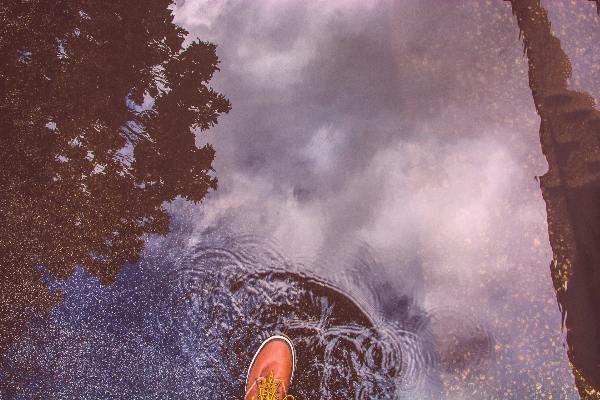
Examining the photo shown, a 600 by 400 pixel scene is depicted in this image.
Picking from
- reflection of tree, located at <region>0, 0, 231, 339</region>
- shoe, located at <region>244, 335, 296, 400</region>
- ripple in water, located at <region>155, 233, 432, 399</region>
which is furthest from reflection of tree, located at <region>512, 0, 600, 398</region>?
reflection of tree, located at <region>0, 0, 231, 339</region>

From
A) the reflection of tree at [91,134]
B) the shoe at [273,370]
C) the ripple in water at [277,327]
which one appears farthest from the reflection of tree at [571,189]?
the reflection of tree at [91,134]

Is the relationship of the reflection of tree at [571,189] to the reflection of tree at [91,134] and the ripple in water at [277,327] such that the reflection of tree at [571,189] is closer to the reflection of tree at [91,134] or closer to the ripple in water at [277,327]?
the ripple in water at [277,327]

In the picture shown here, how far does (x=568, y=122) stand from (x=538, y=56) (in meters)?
0.53

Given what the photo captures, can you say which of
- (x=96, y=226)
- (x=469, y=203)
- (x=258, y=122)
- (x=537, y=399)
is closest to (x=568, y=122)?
(x=469, y=203)

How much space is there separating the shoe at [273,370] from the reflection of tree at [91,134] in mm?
1128

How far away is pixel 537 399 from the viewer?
185 cm

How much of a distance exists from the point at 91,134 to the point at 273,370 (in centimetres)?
220

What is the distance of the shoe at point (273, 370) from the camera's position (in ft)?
6.21

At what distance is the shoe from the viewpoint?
189 cm

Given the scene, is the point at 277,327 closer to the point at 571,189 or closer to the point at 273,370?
the point at 273,370

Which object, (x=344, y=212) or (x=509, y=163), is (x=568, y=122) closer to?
(x=509, y=163)

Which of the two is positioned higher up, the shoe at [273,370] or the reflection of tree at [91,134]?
the reflection of tree at [91,134]

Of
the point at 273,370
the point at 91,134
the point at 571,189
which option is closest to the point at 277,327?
the point at 273,370

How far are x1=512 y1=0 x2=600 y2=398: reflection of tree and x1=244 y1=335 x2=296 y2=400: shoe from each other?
1893mm
